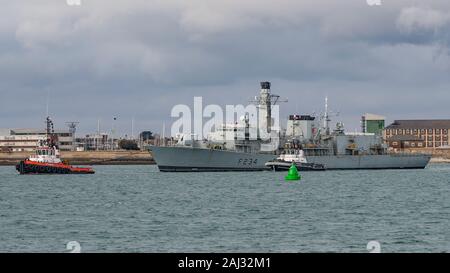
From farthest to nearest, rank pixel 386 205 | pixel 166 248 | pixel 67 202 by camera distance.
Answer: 1. pixel 67 202
2. pixel 386 205
3. pixel 166 248

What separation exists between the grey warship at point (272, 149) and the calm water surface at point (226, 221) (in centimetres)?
5418

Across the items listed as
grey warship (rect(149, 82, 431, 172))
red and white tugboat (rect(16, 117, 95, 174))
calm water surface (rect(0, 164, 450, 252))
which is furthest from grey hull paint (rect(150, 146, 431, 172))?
calm water surface (rect(0, 164, 450, 252))

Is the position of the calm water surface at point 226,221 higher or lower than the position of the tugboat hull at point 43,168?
lower

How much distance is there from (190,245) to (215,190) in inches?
1566

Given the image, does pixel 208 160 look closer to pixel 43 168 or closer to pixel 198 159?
pixel 198 159

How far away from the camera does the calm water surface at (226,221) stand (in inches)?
1302

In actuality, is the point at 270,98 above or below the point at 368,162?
above

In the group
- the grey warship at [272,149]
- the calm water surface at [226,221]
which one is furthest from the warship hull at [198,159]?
the calm water surface at [226,221]

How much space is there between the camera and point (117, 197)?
63.7 metres

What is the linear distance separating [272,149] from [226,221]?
299ft

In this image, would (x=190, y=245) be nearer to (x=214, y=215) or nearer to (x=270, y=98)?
(x=214, y=215)

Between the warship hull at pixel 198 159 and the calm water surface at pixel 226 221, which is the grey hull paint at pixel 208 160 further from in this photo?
the calm water surface at pixel 226 221

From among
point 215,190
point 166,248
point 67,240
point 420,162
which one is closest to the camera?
point 166,248
